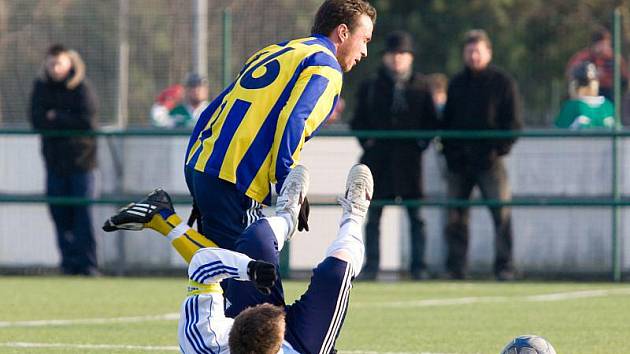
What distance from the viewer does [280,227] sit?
6.68 metres

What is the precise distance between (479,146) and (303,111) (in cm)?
742

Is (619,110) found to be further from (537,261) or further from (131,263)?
(131,263)

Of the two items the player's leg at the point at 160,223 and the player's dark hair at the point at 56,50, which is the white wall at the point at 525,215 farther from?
the player's leg at the point at 160,223

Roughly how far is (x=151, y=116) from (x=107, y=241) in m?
1.78

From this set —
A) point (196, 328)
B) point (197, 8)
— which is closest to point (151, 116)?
point (197, 8)

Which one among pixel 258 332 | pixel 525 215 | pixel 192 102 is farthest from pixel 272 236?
pixel 192 102

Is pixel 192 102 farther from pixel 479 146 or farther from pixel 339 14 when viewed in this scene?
pixel 339 14

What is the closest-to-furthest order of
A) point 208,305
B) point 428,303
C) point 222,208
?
point 208,305, point 222,208, point 428,303

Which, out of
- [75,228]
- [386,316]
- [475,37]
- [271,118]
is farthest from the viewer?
[75,228]

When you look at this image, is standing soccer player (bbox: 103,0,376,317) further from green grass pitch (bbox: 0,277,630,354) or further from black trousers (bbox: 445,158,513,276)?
black trousers (bbox: 445,158,513,276)

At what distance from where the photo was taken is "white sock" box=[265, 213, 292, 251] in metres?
6.63

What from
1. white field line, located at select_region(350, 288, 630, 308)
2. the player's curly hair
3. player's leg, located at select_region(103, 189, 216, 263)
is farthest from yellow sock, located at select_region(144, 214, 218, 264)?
white field line, located at select_region(350, 288, 630, 308)

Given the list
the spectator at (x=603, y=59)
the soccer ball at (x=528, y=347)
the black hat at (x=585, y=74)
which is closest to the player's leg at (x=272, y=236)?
the soccer ball at (x=528, y=347)

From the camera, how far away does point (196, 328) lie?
633 cm
